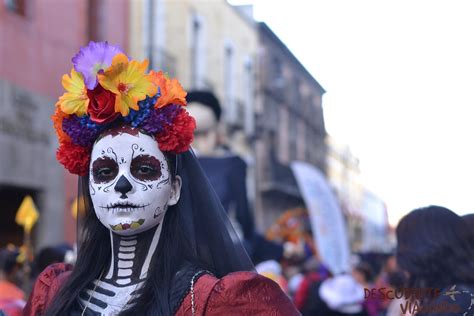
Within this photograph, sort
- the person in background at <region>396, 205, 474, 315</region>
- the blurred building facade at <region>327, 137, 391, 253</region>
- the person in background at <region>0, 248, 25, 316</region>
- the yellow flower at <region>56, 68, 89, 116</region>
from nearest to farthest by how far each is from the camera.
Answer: the yellow flower at <region>56, 68, 89, 116</region>
the person in background at <region>396, 205, 474, 315</region>
the person in background at <region>0, 248, 25, 316</region>
the blurred building facade at <region>327, 137, 391, 253</region>

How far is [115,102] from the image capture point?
2.85m

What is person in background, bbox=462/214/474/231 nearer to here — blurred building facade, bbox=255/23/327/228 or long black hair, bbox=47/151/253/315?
long black hair, bbox=47/151/253/315

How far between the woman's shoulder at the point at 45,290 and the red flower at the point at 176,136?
57 cm

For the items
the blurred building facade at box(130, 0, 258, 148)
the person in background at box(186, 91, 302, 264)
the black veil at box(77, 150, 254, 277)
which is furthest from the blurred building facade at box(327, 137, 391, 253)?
the black veil at box(77, 150, 254, 277)

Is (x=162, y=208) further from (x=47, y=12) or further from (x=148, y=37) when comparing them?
(x=148, y=37)

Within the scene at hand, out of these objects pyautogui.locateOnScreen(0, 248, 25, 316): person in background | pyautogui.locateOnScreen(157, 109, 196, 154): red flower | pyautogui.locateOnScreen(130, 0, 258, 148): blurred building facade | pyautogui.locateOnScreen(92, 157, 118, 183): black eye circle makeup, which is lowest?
pyautogui.locateOnScreen(0, 248, 25, 316): person in background

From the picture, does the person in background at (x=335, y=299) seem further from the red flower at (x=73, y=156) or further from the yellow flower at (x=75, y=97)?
the yellow flower at (x=75, y=97)

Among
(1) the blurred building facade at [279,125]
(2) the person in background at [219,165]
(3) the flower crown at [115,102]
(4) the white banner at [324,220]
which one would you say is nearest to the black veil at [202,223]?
(3) the flower crown at [115,102]

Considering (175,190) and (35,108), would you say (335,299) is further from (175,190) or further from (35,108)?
(35,108)

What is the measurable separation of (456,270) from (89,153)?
1511 millimetres

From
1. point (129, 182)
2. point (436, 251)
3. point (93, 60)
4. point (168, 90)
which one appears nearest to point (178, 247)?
point (129, 182)

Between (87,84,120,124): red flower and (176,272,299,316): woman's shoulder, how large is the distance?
63cm

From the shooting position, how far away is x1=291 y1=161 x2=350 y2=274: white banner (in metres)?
9.34

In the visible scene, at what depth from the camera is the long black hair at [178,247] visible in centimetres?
281
